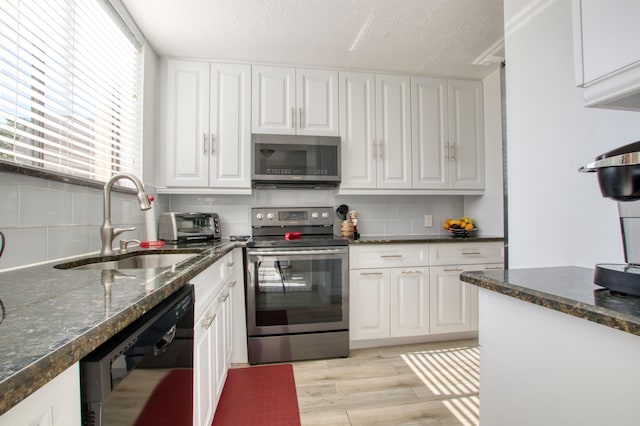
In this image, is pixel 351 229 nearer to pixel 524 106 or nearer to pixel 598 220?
pixel 524 106

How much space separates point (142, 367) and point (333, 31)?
2.17 metres

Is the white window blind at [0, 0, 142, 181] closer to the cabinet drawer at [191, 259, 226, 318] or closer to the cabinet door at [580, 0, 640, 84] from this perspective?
the cabinet drawer at [191, 259, 226, 318]

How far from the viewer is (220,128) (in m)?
2.37

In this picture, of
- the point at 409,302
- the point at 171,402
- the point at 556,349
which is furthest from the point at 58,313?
the point at 409,302

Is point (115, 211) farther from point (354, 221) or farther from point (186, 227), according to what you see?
point (354, 221)

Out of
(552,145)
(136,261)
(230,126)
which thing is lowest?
(136,261)

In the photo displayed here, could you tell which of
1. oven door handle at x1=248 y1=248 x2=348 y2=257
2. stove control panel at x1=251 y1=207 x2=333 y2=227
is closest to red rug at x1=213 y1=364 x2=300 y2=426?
oven door handle at x1=248 y1=248 x2=348 y2=257

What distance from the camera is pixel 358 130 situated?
2.55m

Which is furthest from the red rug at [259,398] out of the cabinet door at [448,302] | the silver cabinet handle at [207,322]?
the cabinet door at [448,302]

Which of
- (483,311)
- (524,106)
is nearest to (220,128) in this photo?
(524,106)

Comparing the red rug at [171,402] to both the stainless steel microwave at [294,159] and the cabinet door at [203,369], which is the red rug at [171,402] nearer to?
the cabinet door at [203,369]

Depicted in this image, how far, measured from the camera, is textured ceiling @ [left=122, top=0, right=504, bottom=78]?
1804 mm

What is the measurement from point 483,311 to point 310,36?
2034 millimetres

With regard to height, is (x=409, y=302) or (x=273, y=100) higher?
(x=273, y=100)
